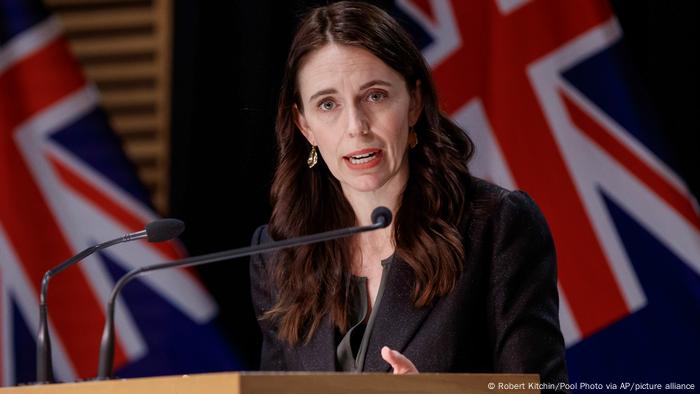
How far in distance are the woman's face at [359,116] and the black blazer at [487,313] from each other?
0.69 feet

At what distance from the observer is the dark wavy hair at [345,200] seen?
2.25m

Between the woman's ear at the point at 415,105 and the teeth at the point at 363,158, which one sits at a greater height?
the woman's ear at the point at 415,105

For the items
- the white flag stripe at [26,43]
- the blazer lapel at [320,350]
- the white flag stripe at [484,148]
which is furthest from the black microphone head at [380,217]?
the white flag stripe at [26,43]

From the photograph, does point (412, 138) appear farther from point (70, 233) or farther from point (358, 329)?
point (70, 233)

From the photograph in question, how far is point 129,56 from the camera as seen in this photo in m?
3.78

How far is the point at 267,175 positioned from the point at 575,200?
1050 mm

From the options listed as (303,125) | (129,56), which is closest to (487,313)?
(303,125)

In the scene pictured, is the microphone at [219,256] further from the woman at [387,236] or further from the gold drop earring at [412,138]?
the gold drop earring at [412,138]

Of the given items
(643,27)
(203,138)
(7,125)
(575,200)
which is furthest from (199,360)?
(643,27)

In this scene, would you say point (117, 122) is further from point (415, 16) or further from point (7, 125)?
point (415, 16)

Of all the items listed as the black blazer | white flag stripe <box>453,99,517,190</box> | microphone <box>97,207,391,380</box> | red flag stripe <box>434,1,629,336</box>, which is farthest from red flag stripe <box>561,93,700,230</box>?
microphone <box>97,207,391,380</box>

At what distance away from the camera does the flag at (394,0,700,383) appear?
130 inches

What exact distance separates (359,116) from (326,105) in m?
0.12

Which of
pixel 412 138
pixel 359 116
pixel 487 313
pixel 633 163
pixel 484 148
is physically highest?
pixel 359 116
